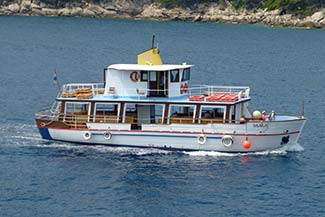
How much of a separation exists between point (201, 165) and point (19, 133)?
15078 mm

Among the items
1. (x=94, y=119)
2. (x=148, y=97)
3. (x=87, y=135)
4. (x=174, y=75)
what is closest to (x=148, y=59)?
(x=174, y=75)

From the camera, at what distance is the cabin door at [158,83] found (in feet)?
194

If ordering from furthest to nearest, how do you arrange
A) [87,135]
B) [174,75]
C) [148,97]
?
[174,75], [148,97], [87,135]

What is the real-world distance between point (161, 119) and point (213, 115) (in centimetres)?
346

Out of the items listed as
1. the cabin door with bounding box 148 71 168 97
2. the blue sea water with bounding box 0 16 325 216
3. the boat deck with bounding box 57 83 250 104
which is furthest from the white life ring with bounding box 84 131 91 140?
the cabin door with bounding box 148 71 168 97

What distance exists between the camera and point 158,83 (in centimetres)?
5912

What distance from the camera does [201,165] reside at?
5438cm

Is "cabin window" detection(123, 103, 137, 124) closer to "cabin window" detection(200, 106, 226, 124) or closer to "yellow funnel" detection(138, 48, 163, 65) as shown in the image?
"yellow funnel" detection(138, 48, 163, 65)

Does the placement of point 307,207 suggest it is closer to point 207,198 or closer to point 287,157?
point 207,198

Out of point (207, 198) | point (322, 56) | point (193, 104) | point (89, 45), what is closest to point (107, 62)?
point (89, 45)

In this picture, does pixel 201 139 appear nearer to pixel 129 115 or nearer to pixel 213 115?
pixel 213 115

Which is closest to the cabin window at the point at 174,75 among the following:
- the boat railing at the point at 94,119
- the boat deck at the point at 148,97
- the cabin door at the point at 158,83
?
the cabin door at the point at 158,83

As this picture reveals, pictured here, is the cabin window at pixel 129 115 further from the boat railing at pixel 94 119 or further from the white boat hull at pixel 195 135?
the white boat hull at pixel 195 135

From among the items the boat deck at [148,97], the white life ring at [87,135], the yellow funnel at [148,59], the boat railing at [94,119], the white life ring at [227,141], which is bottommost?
the white life ring at [87,135]
